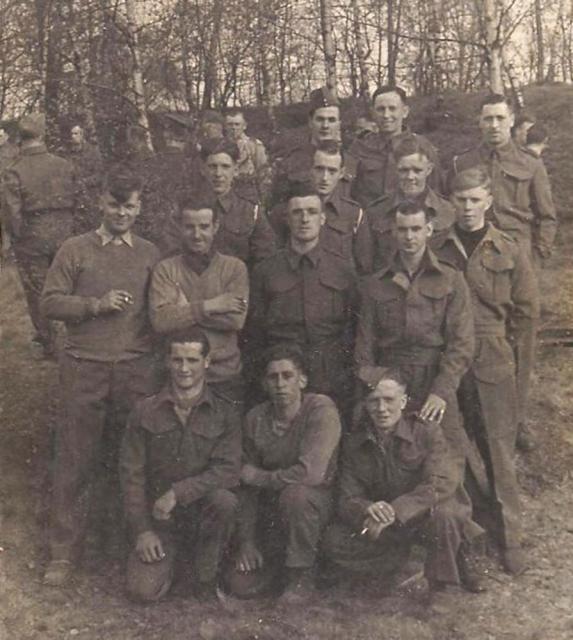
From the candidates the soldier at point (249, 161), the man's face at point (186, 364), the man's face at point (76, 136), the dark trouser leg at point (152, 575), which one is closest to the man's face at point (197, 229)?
the man's face at point (186, 364)

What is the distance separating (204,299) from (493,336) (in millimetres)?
1591

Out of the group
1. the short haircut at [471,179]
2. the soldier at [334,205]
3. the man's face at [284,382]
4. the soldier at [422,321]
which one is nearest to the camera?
the man's face at [284,382]

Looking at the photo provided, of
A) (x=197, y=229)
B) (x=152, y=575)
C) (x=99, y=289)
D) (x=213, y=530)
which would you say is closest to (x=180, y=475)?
(x=213, y=530)

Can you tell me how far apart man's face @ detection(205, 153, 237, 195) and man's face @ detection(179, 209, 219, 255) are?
0.66 m

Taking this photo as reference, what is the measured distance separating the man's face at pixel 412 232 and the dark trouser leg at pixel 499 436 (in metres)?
0.84

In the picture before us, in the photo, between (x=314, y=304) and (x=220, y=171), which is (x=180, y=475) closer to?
(x=314, y=304)

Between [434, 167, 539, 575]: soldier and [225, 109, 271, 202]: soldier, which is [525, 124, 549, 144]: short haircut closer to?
[225, 109, 271, 202]: soldier

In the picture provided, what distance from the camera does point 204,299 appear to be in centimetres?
491

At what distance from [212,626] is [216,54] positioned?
8.28m

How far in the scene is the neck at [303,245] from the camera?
16.6ft

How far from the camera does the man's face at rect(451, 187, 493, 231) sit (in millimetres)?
4969

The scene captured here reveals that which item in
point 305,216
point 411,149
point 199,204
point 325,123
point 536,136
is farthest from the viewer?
point 536,136

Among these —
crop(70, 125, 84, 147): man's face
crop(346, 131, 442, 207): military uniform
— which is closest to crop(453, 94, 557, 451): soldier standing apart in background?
crop(346, 131, 442, 207): military uniform

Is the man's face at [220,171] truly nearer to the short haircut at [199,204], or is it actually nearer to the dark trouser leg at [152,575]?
the short haircut at [199,204]
